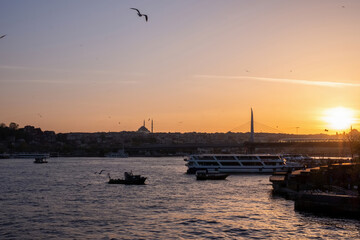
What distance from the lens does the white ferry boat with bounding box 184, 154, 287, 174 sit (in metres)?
82.2

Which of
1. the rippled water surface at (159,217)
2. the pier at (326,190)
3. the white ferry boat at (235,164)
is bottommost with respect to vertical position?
the rippled water surface at (159,217)

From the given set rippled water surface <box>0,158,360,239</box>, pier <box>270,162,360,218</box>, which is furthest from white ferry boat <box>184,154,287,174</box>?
rippled water surface <box>0,158,360,239</box>

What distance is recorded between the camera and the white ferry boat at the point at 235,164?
82.2m

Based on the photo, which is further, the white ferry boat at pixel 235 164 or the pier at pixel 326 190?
the white ferry boat at pixel 235 164

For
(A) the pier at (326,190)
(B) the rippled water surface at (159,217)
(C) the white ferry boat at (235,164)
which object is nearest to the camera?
(B) the rippled water surface at (159,217)

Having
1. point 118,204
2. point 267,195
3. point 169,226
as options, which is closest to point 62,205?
point 118,204

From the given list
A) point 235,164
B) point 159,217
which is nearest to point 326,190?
point 159,217

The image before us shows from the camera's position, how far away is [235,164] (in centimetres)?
8250

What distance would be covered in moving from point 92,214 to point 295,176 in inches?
866

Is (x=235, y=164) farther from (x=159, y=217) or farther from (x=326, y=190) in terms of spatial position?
(x=159, y=217)

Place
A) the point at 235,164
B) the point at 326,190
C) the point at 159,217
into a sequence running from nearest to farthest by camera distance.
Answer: the point at 159,217, the point at 326,190, the point at 235,164

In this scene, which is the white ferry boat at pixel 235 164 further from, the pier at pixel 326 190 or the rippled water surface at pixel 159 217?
the rippled water surface at pixel 159 217

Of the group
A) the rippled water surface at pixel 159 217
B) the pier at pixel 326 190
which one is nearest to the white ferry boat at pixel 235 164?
the pier at pixel 326 190

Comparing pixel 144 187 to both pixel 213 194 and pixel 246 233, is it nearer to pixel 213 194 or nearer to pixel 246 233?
pixel 213 194
